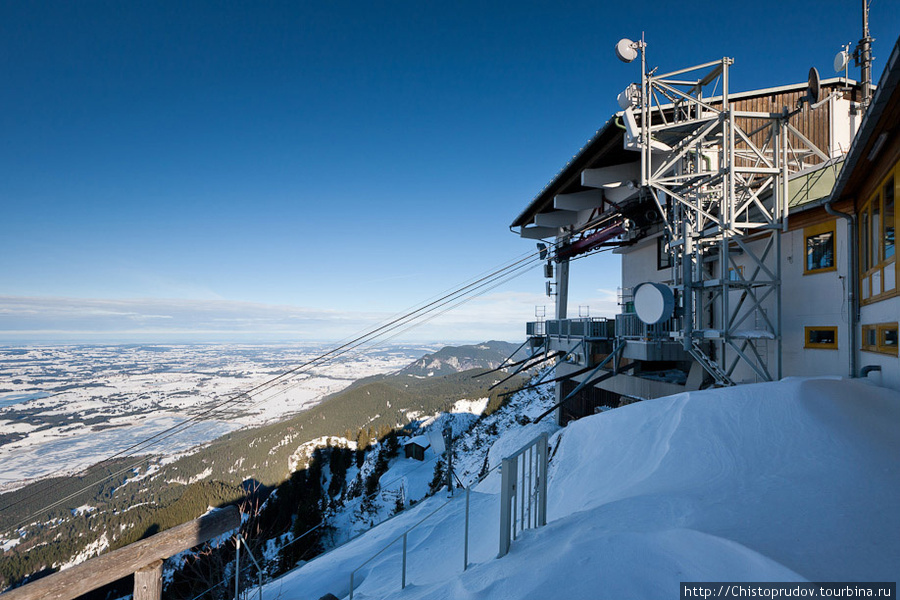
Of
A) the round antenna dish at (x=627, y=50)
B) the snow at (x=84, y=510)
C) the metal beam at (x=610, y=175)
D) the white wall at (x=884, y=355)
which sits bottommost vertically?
the snow at (x=84, y=510)

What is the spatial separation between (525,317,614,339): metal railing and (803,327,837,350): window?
6391mm

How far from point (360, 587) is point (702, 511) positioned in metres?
7.20

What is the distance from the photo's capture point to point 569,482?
6707 millimetres

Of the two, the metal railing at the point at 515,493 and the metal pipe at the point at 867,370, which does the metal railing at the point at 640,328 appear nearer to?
the metal pipe at the point at 867,370

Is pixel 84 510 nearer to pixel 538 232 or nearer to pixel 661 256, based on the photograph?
pixel 538 232

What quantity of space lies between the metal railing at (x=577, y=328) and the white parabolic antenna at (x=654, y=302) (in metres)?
4.03

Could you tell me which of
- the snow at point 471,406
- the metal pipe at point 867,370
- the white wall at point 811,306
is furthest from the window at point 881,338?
the snow at point 471,406

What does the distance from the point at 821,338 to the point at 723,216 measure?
4.09 m

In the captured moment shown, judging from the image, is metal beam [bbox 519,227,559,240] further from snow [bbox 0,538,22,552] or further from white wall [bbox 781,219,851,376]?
snow [bbox 0,538,22,552]

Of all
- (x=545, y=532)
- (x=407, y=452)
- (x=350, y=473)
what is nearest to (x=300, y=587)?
(x=545, y=532)

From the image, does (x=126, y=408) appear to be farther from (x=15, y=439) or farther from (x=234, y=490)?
(x=234, y=490)

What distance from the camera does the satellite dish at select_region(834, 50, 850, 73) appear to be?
547 inches

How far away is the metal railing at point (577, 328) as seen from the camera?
16.7m

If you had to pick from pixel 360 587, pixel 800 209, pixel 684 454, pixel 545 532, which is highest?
pixel 800 209
